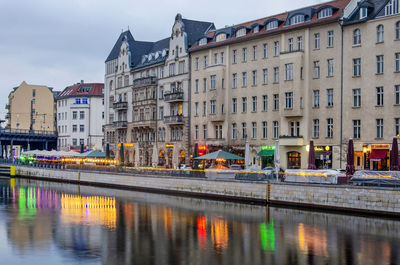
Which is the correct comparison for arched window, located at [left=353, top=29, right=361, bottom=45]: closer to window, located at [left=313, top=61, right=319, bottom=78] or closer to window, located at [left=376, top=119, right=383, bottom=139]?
window, located at [left=313, top=61, right=319, bottom=78]

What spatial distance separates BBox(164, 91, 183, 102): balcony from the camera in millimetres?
90375

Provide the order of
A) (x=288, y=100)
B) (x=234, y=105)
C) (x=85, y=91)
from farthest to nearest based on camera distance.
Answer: (x=85, y=91) → (x=234, y=105) → (x=288, y=100)

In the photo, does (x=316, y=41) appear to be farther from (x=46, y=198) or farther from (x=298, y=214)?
(x=46, y=198)

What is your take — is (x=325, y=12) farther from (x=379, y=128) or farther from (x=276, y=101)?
(x=379, y=128)

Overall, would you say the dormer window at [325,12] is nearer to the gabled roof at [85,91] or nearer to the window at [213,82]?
the window at [213,82]

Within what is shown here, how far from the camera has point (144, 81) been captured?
100 metres

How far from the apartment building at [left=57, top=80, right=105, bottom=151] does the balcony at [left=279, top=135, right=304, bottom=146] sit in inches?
2891

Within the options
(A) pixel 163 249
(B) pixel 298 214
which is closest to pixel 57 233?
(A) pixel 163 249

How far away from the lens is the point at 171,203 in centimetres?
5684

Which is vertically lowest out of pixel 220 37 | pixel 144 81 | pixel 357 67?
pixel 357 67

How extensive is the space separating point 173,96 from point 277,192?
42.1m

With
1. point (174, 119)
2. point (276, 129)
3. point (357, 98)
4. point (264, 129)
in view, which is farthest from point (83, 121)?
point (357, 98)

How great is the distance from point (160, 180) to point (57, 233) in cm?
2807

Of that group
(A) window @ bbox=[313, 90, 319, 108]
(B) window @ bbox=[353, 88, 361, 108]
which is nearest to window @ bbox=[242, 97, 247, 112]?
(A) window @ bbox=[313, 90, 319, 108]
